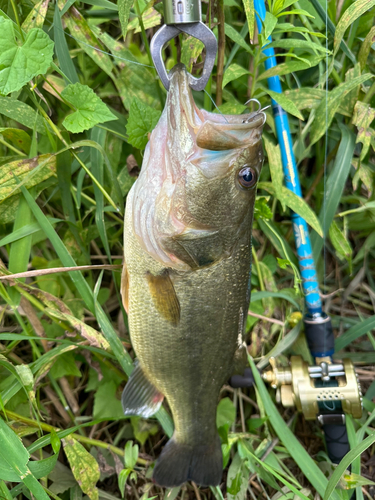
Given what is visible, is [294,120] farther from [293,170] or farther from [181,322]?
[181,322]

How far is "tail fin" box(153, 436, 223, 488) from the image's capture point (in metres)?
2.04

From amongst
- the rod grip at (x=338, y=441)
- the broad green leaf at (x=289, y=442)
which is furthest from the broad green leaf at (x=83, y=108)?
the rod grip at (x=338, y=441)

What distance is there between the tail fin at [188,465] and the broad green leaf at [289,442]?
365mm

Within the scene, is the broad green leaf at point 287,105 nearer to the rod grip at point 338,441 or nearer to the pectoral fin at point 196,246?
the pectoral fin at point 196,246

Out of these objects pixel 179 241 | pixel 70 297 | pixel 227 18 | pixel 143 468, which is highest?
pixel 227 18

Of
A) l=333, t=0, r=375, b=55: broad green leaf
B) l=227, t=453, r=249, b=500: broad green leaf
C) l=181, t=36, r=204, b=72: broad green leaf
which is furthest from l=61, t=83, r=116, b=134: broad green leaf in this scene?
l=227, t=453, r=249, b=500: broad green leaf

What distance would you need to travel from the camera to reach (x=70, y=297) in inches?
86.2

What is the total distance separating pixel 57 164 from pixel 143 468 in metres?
1.79

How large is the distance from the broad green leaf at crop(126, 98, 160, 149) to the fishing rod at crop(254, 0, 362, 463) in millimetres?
735

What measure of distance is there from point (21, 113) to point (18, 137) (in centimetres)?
13

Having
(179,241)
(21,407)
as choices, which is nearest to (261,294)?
(179,241)

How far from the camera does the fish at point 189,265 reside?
146 centimetres

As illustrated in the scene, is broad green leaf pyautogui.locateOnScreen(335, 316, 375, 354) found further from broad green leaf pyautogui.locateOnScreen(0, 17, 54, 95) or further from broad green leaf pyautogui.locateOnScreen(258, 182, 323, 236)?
broad green leaf pyautogui.locateOnScreen(0, 17, 54, 95)

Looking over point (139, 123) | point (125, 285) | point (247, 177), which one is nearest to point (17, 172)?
point (139, 123)
